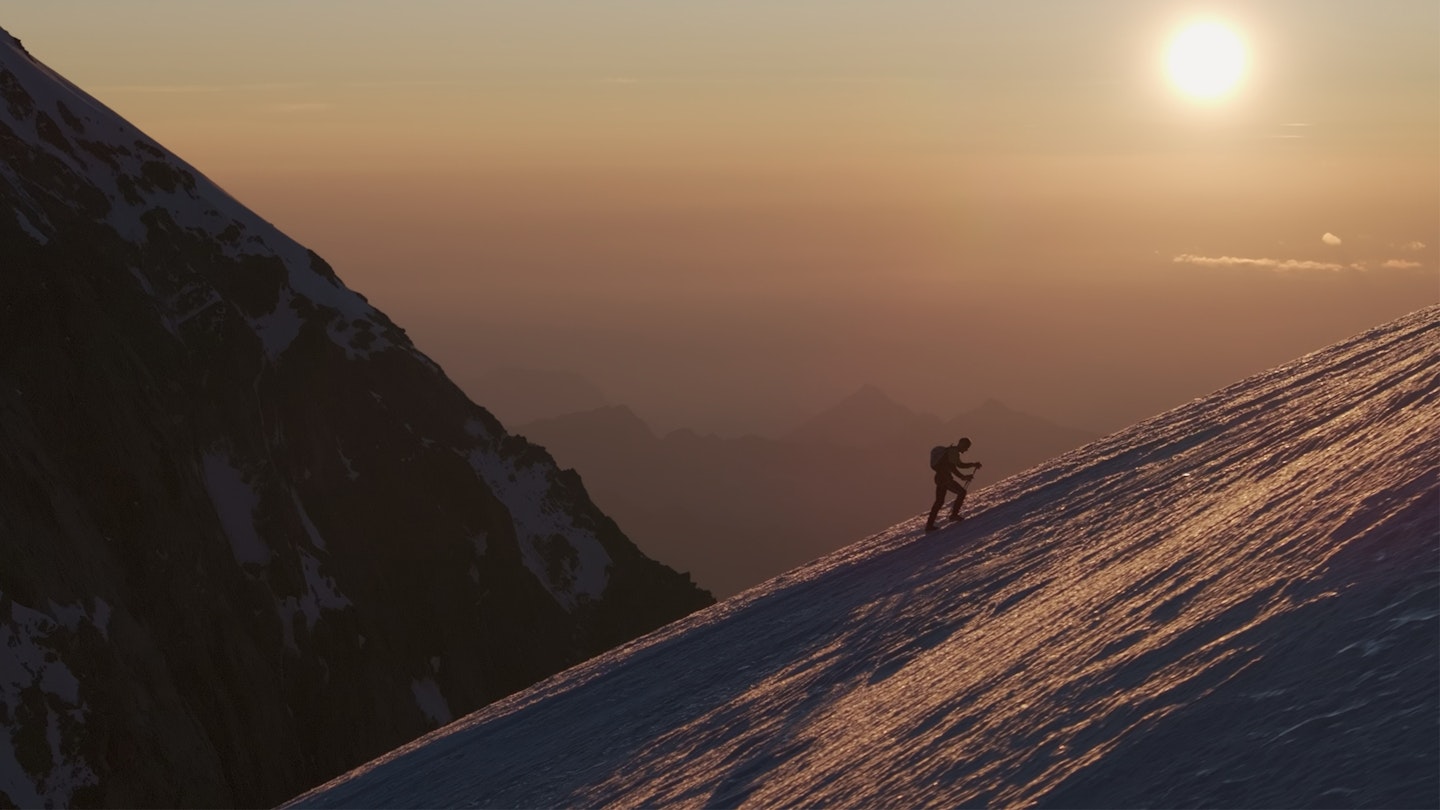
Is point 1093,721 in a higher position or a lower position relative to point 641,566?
lower

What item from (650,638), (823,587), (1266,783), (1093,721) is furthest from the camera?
(650,638)

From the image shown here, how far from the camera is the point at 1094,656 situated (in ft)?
57.7

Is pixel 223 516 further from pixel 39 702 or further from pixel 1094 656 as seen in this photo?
pixel 1094 656

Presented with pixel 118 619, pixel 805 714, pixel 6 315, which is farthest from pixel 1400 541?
pixel 6 315

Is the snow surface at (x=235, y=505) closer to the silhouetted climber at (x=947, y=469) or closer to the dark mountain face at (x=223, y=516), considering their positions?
the dark mountain face at (x=223, y=516)

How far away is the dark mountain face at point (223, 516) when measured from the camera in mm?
75188

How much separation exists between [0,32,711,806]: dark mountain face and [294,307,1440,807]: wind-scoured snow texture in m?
50.5

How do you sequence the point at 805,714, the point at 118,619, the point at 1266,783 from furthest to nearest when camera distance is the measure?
the point at 118,619
the point at 805,714
the point at 1266,783

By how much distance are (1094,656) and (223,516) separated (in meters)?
85.4

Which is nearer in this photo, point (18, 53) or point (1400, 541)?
point (1400, 541)

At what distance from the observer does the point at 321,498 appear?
108 meters

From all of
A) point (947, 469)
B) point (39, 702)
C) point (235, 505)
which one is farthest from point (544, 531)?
point (947, 469)

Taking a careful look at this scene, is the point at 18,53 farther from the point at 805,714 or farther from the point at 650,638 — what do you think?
the point at 805,714

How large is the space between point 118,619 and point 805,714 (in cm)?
6565
